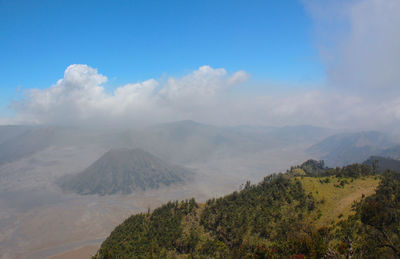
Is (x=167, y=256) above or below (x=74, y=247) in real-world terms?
above

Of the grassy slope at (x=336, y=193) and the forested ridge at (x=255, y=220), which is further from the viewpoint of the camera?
the grassy slope at (x=336, y=193)

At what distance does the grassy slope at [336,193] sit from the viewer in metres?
50.8

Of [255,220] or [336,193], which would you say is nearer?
[255,220]

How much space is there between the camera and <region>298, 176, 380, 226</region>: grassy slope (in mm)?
50812

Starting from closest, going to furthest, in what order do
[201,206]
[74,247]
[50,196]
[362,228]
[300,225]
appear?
[362,228], [300,225], [201,206], [74,247], [50,196]

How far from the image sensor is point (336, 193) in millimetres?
63406

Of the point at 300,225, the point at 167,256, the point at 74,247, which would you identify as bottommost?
the point at 74,247

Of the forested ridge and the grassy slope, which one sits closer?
the forested ridge

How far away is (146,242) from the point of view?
2290 inches

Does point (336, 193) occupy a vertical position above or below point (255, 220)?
above

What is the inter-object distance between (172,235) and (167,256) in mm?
6476

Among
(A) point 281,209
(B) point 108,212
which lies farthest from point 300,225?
(B) point 108,212

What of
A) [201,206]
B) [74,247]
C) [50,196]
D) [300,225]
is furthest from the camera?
[50,196]

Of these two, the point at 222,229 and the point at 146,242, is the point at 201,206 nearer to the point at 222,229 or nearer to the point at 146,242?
the point at 222,229
